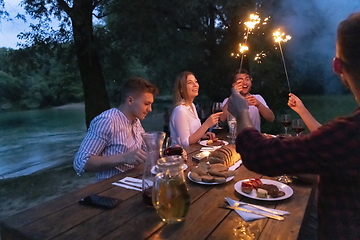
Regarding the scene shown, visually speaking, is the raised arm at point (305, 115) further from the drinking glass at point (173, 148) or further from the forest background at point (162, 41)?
the forest background at point (162, 41)

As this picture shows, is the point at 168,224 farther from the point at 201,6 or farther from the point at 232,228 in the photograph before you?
the point at 201,6

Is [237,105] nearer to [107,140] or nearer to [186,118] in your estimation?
[107,140]

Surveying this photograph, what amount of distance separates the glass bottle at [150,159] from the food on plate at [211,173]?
0.42 m

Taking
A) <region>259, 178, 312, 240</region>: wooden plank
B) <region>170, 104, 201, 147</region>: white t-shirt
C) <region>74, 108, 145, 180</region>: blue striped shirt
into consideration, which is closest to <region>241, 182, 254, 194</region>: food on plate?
<region>259, 178, 312, 240</region>: wooden plank

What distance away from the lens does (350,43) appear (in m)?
1.00

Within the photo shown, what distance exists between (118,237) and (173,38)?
5764 millimetres

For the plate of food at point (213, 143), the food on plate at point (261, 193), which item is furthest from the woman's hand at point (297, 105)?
the food on plate at point (261, 193)

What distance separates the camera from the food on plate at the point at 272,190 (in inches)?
60.3

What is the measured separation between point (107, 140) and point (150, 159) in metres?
0.93

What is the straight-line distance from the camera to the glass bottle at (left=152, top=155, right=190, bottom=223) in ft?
3.87

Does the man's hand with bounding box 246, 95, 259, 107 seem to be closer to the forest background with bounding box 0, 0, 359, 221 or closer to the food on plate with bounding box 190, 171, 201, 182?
the food on plate with bounding box 190, 171, 201, 182

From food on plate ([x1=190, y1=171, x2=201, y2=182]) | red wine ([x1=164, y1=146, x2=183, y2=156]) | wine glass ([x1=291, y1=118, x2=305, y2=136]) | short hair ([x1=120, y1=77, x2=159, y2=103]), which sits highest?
short hair ([x1=120, y1=77, x2=159, y2=103])

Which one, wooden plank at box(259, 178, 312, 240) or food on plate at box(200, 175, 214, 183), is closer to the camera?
wooden plank at box(259, 178, 312, 240)

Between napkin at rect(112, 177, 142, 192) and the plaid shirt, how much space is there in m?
0.78
